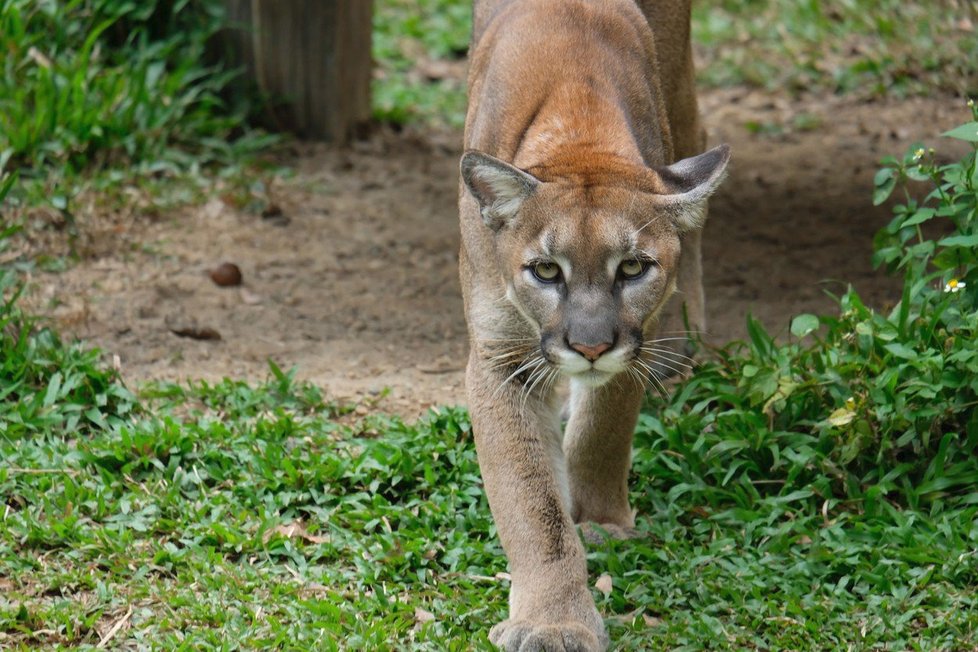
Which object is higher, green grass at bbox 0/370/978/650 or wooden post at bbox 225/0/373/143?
wooden post at bbox 225/0/373/143

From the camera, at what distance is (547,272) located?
13.2 ft

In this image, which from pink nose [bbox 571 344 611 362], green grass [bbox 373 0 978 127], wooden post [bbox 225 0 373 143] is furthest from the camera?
green grass [bbox 373 0 978 127]

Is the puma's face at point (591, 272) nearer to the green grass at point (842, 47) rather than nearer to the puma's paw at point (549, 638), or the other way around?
the puma's paw at point (549, 638)

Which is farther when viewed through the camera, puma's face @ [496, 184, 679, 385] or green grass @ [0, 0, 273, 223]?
green grass @ [0, 0, 273, 223]

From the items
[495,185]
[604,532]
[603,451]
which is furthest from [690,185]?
[604,532]

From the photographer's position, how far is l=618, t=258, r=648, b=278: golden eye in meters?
3.99

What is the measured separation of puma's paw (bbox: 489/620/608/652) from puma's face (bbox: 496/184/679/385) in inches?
28.8

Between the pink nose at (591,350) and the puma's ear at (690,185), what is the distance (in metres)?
0.54

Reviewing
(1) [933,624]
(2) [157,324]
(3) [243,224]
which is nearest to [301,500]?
(2) [157,324]

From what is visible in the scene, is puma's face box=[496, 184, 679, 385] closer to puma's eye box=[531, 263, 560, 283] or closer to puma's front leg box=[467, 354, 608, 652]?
puma's eye box=[531, 263, 560, 283]

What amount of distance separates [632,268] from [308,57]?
480cm

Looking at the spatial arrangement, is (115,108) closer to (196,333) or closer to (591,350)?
(196,333)

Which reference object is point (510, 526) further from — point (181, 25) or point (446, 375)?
point (181, 25)

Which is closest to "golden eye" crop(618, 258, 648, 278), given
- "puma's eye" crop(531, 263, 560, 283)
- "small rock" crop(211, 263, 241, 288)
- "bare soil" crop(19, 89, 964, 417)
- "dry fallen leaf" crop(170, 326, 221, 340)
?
"puma's eye" crop(531, 263, 560, 283)
